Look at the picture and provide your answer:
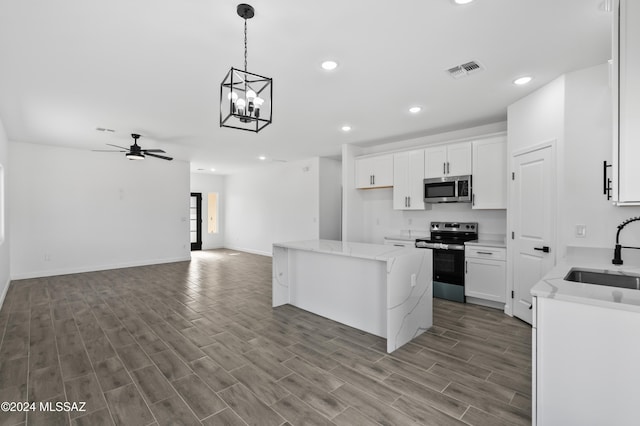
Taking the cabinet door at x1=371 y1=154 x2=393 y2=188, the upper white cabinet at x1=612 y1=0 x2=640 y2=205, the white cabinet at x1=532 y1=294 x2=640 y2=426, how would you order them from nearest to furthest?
the white cabinet at x1=532 y1=294 x2=640 y2=426
the upper white cabinet at x1=612 y1=0 x2=640 y2=205
the cabinet door at x1=371 y1=154 x2=393 y2=188

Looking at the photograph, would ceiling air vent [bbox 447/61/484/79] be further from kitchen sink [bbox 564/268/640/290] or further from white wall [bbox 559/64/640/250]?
kitchen sink [bbox 564/268/640/290]

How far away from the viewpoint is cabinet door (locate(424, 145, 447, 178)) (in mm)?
4895

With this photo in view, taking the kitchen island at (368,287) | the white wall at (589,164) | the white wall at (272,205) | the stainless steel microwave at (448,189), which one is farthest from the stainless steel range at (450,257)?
the white wall at (272,205)

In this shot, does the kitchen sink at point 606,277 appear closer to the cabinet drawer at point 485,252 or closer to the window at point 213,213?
the cabinet drawer at point 485,252

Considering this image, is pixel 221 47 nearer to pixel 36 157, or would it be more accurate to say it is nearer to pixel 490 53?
pixel 490 53

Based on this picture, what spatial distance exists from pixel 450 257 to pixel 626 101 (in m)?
3.32

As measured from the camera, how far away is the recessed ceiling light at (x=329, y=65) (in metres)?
2.82

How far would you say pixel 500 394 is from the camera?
2.22 meters

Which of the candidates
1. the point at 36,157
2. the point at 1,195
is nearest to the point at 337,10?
the point at 1,195

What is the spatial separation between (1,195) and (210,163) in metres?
4.31

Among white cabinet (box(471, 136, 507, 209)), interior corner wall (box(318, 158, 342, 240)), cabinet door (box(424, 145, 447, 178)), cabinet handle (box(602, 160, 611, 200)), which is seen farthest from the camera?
interior corner wall (box(318, 158, 342, 240))

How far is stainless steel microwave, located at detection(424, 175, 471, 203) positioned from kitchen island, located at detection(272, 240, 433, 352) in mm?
1745

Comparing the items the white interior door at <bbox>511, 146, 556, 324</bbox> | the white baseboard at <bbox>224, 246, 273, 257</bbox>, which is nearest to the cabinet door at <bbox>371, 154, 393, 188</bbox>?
the white interior door at <bbox>511, 146, 556, 324</bbox>

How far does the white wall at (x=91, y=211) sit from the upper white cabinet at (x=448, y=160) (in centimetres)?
612
